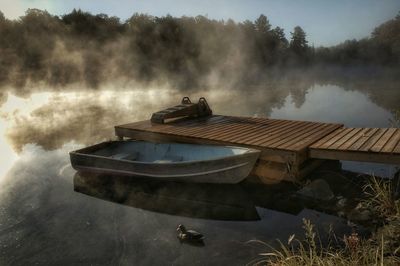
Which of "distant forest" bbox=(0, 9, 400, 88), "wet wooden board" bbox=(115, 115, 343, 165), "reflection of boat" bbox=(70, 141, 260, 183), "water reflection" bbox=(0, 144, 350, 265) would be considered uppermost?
"distant forest" bbox=(0, 9, 400, 88)

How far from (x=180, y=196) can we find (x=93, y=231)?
7.65 ft

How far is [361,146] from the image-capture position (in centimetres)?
800

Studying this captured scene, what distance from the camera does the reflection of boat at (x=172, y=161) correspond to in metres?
8.17

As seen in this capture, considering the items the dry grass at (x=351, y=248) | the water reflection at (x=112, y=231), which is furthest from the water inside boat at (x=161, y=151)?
the dry grass at (x=351, y=248)

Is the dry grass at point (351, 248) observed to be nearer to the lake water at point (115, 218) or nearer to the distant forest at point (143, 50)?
the lake water at point (115, 218)

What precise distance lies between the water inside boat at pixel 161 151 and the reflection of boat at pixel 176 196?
0.74m

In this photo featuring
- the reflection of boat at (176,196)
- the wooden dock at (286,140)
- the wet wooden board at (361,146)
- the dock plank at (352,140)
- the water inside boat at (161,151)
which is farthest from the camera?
the water inside boat at (161,151)

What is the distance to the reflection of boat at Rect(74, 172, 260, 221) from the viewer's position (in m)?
7.67

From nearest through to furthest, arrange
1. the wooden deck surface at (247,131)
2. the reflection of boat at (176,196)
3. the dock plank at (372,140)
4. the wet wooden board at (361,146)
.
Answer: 1. the wet wooden board at (361,146)
2. the reflection of boat at (176,196)
3. the dock plank at (372,140)
4. the wooden deck surface at (247,131)

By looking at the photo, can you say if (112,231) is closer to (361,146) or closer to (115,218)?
(115,218)

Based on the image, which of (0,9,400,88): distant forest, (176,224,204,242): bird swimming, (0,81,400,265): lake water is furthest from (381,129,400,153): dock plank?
(0,9,400,88): distant forest

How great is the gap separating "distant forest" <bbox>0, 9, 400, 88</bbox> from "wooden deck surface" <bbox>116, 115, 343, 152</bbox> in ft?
85.2

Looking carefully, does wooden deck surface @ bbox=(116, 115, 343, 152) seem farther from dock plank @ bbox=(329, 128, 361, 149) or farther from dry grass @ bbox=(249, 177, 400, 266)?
dry grass @ bbox=(249, 177, 400, 266)

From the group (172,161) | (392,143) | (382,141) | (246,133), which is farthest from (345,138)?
(172,161)
